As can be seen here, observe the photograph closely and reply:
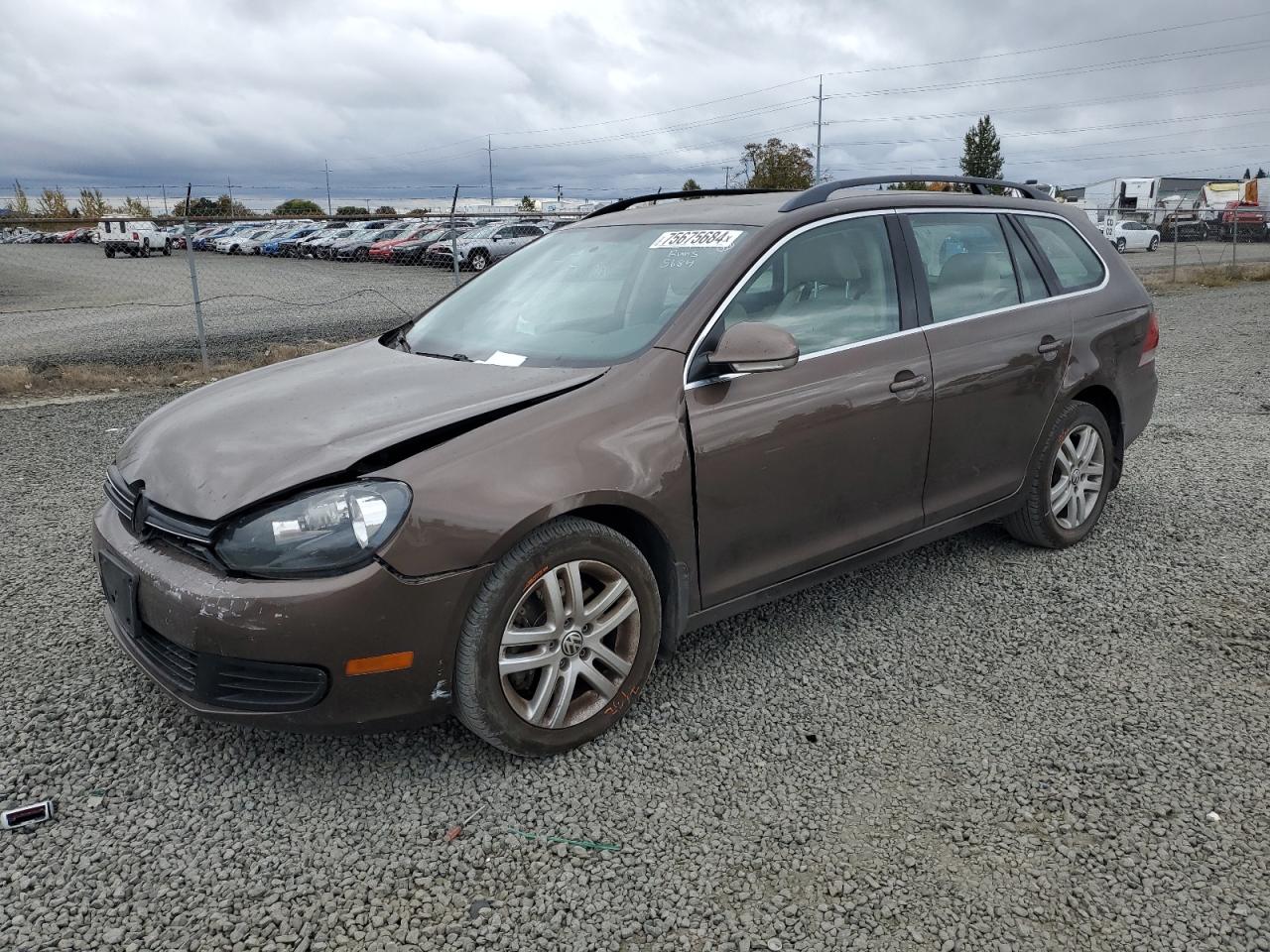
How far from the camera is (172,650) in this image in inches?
107

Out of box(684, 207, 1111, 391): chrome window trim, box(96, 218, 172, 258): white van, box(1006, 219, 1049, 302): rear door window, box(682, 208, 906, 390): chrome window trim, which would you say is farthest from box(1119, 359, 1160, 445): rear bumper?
box(96, 218, 172, 258): white van

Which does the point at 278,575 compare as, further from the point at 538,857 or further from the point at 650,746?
the point at 650,746

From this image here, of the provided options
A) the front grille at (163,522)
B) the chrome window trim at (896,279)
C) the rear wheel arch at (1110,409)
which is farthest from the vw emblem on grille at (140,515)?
the rear wheel arch at (1110,409)

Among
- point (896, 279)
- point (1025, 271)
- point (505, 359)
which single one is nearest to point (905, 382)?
point (896, 279)

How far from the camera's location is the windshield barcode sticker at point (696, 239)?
3477 millimetres

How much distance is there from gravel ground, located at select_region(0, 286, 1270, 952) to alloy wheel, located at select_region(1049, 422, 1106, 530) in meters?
0.44

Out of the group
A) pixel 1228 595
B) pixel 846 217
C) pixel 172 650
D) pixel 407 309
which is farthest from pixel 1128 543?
pixel 407 309

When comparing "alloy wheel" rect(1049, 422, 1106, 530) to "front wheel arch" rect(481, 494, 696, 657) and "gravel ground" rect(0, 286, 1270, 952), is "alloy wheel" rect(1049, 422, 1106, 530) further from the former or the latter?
"front wheel arch" rect(481, 494, 696, 657)

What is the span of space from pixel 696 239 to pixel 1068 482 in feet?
7.28

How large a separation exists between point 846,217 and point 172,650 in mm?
2765

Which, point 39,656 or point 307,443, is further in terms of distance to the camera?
point 39,656

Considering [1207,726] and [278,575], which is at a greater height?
[278,575]

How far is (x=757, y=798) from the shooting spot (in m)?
2.76

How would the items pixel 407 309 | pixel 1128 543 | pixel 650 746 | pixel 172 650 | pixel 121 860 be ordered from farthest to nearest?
1. pixel 407 309
2. pixel 1128 543
3. pixel 650 746
4. pixel 172 650
5. pixel 121 860
